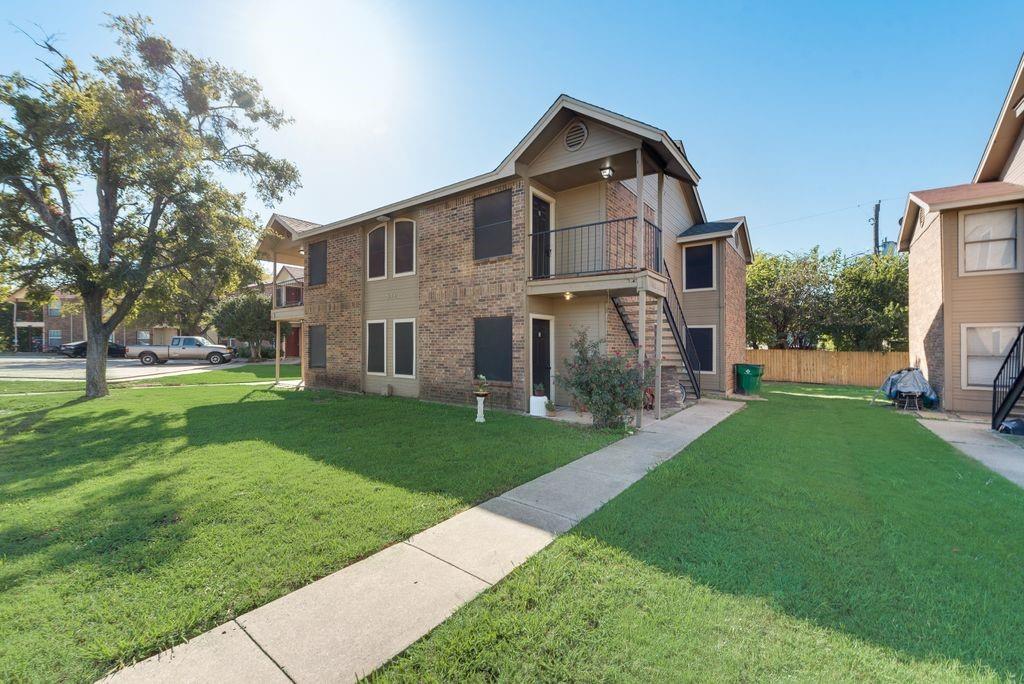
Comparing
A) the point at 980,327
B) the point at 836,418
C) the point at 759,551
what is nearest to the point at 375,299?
the point at 759,551

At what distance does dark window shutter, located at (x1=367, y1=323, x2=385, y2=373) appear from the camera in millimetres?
12445

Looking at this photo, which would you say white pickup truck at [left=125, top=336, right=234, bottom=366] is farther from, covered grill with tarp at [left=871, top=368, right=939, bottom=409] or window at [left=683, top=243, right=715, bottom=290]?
covered grill with tarp at [left=871, top=368, right=939, bottom=409]

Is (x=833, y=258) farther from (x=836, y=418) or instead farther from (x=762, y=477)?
(x=762, y=477)

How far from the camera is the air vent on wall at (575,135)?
336 inches

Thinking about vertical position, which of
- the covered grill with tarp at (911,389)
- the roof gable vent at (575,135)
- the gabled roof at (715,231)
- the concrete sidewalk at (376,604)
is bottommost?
the concrete sidewalk at (376,604)

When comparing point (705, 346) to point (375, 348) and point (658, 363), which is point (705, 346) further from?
point (375, 348)

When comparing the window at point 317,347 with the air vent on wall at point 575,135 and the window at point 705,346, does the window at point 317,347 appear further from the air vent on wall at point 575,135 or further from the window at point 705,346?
the window at point 705,346

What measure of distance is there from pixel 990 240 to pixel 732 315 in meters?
6.09

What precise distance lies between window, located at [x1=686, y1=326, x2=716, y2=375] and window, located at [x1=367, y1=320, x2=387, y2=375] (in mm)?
10230

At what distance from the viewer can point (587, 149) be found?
8.52m

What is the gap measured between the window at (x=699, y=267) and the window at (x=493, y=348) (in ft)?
26.7

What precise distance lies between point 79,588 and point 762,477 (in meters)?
6.46

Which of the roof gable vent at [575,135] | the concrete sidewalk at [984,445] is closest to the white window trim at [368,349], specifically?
the roof gable vent at [575,135]

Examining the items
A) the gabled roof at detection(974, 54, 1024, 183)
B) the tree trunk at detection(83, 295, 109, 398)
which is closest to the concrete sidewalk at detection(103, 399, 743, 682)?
the gabled roof at detection(974, 54, 1024, 183)
